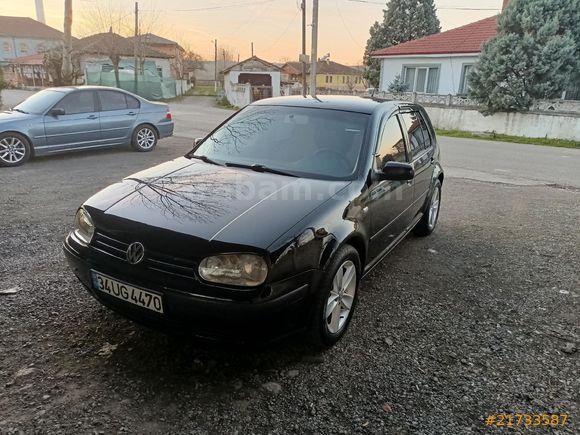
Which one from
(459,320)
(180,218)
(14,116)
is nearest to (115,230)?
(180,218)

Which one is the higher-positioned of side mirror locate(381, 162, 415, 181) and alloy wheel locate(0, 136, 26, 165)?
side mirror locate(381, 162, 415, 181)

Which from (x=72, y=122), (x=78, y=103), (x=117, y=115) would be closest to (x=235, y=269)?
(x=72, y=122)

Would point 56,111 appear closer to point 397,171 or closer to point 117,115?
point 117,115

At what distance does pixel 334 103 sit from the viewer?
13.0 ft

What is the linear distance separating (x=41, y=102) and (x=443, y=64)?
21047mm

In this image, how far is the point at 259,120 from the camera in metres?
4.00

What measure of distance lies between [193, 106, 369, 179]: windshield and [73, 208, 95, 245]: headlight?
1172mm

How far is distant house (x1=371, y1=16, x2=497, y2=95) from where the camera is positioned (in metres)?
22.9

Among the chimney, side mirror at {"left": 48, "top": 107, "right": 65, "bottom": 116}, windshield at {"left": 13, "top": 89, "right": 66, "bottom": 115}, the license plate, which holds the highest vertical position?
the chimney

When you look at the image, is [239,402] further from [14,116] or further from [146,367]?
[14,116]

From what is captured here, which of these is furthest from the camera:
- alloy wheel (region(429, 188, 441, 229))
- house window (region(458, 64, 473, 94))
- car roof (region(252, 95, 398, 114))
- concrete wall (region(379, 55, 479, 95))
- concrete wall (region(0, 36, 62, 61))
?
concrete wall (region(0, 36, 62, 61))

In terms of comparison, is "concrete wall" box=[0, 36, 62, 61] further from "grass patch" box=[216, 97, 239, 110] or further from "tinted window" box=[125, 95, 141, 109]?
"tinted window" box=[125, 95, 141, 109]

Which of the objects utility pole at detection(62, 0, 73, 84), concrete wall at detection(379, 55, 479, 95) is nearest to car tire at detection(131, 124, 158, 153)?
utility pole at detection(62, 0, 73, 84)

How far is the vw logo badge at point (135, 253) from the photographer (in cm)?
246
